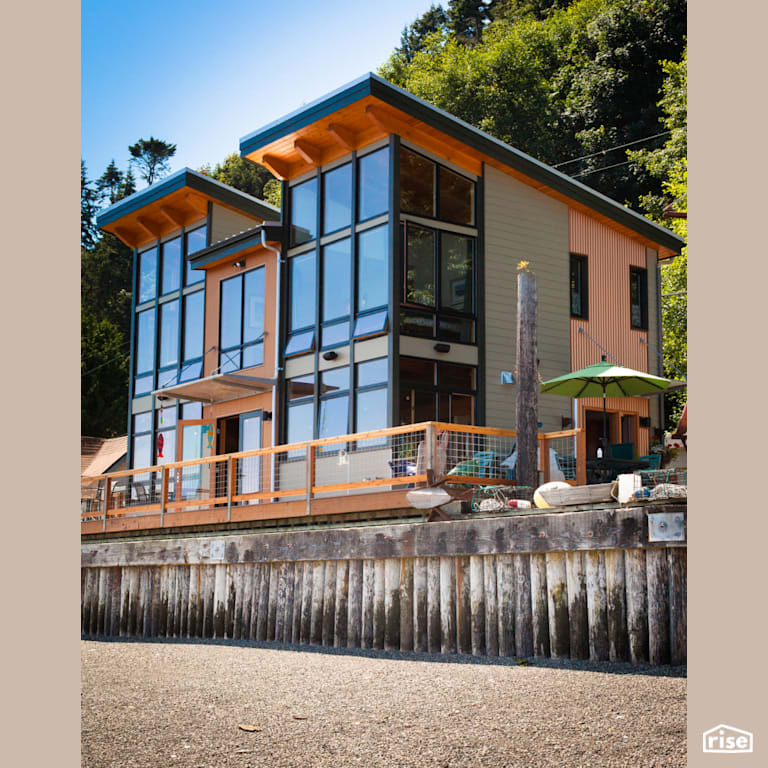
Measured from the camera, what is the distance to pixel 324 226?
15461mm

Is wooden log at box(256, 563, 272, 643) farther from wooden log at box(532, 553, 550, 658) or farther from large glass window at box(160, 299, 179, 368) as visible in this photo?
large glass window at box(160, 299, 179, 368)

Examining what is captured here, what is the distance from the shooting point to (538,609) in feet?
24.8

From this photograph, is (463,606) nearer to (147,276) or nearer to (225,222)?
(225,222)

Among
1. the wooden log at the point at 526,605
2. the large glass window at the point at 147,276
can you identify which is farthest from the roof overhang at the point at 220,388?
the wooden log at the point at 526,605

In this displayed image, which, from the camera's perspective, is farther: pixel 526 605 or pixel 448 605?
pixel 448 605

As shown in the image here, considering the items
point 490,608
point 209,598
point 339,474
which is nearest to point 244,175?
point 339,474

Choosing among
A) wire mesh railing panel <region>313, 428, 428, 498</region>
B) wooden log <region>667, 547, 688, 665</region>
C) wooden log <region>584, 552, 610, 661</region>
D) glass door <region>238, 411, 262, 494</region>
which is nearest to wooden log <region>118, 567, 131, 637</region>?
glass door <region>238, 411, 262, 494</region>

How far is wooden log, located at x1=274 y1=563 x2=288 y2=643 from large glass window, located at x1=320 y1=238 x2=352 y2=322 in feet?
18.3

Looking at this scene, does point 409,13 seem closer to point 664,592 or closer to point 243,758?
point 243,758

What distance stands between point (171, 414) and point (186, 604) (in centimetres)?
747

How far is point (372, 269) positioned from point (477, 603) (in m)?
7.53

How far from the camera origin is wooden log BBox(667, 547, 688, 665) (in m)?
6.43

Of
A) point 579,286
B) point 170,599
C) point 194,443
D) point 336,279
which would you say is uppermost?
point 579,286
